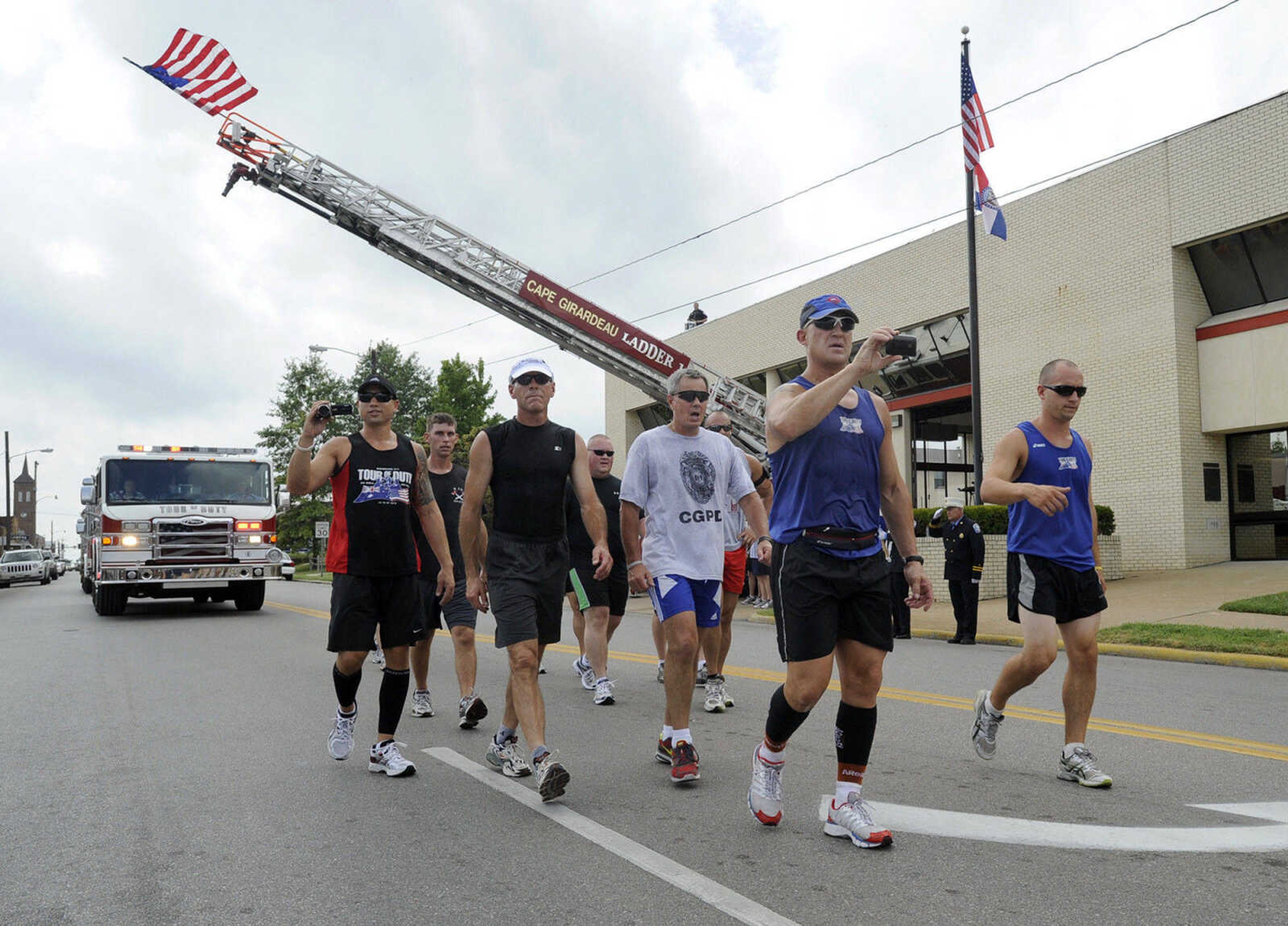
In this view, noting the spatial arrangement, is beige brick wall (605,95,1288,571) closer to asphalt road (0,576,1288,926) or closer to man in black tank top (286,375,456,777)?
asphalt road (0,576,1288,926)

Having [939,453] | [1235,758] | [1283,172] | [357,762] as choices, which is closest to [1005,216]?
[1283,172]

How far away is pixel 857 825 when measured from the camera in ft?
12.5

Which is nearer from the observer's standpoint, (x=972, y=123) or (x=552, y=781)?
(x=552, y=781)

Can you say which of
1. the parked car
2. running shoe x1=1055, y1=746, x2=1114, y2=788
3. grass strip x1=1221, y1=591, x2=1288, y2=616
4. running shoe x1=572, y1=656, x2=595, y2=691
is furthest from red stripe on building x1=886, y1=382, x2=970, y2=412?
the parked car

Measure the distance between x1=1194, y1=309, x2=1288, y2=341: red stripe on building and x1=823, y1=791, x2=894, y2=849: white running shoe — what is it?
17.4m

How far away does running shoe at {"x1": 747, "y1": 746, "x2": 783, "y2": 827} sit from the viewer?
4016 mm

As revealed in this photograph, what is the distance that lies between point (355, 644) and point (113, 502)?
13.5 meters

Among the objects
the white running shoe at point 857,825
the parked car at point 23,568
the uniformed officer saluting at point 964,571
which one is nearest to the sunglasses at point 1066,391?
the white running shoe at point 857,825

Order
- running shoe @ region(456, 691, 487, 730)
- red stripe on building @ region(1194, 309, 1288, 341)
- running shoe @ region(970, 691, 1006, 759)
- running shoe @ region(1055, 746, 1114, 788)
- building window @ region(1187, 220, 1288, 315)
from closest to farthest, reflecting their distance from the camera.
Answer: running shoe @ region(1055, 746, 1114, 788), running shoe @ region(970, 691, 1006, 759), running shoe @ region(456, 691, 487, 730), red stripe on building @ region(1194, 309, 1288, 341), building window @ region(1187, 220, 1288, 315)

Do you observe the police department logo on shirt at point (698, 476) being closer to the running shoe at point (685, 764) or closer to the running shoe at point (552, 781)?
the running shoe at point (685, 764)

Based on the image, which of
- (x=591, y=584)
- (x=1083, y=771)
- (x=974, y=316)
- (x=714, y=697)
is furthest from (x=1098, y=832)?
(x=974, y=316)

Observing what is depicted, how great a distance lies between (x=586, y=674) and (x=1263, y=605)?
921cm

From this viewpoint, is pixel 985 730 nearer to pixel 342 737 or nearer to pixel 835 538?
pixel 835 538

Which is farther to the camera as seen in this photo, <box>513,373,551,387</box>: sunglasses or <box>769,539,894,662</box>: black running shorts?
<box>513,373,551,387</box>: sunglasses
